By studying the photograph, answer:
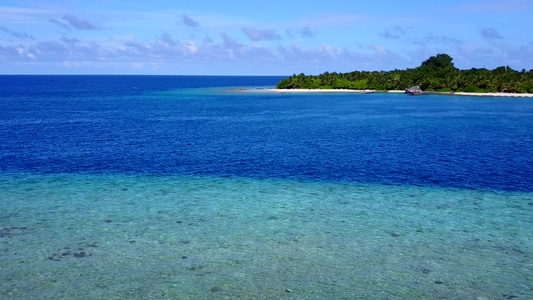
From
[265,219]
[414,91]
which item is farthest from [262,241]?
[414,91]

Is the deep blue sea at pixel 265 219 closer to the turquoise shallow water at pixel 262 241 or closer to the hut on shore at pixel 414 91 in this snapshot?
the turquoise shallow water at pixel 262 241

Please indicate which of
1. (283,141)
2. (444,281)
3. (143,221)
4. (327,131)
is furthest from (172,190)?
(327,131)

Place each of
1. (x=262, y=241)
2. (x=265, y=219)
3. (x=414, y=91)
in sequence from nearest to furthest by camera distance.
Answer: (x=262, y=241) < (x=265, y=219) < (x=414, y=91)

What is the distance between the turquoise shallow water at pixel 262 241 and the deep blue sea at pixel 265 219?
11cm

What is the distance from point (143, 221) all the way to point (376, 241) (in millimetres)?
16374

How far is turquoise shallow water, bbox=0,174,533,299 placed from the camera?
2227 centimetres

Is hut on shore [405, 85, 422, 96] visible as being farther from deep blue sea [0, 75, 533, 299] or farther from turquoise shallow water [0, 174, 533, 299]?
turquoise shallow water [0, 174, 533, 299]

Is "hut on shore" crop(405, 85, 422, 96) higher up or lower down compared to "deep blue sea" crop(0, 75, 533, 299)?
higher up

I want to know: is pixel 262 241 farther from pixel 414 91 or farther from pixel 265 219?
pixel 414 91

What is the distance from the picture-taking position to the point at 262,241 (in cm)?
2852

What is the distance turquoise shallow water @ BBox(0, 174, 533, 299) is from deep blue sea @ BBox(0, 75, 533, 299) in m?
0.11

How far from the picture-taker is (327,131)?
85438 millimetres

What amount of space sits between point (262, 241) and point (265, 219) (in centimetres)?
445

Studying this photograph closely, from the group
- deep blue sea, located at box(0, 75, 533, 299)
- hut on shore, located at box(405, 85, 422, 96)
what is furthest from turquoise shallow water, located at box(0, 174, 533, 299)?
hut on shore, located at box(405, 85, 422, 96)
